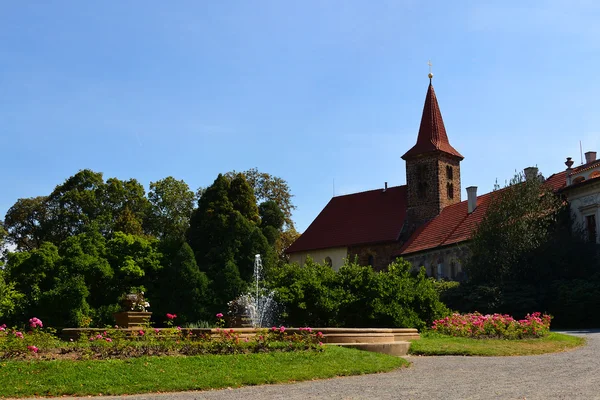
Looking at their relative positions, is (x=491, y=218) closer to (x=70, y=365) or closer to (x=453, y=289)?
(x=453, y=289)

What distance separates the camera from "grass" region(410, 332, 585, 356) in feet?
56.5

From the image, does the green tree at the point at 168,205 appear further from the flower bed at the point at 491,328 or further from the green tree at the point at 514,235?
the flower bed at the point at 491,328

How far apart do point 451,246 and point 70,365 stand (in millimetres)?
37074

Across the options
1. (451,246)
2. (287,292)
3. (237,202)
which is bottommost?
(287,292)

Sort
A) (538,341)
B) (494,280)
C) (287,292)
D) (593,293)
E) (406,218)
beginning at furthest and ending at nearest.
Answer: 1. (406,218)
2. (494,280)
3. (593,293)
4. (287,292)
5. (538,341)

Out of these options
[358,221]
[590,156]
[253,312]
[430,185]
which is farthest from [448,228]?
[253,312]

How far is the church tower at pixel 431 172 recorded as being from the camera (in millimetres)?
55531

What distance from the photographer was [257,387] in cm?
1144

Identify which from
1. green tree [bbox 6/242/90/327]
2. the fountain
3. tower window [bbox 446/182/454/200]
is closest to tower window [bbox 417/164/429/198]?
tower window [bbox 446/182/454/200]

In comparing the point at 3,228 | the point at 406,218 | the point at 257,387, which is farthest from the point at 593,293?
the point at 3,228

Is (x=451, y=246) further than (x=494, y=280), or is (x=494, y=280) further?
(x=451, y=246)

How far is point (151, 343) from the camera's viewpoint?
542 inches

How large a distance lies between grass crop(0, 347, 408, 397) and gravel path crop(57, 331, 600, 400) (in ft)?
1.16

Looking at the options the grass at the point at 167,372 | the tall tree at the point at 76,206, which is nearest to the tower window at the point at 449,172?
the tall tree at the point at 76,206
